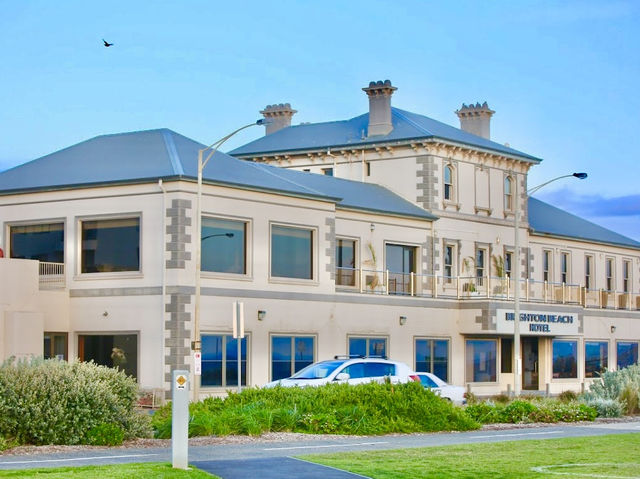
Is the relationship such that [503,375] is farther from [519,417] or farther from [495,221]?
[519,417]

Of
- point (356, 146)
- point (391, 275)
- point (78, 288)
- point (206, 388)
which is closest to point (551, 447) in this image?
point (206, 388)

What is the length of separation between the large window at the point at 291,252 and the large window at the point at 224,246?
1.30 m

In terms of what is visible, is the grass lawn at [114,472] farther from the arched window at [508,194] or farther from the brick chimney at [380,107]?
the arched window at [508,194]

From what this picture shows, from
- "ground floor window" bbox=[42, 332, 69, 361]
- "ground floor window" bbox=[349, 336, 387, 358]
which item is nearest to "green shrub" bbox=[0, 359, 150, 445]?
"ground floor window" bbox=[42, 332, 69, 361]

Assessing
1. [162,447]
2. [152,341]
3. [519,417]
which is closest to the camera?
[162,447]

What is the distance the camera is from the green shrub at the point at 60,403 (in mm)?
21562

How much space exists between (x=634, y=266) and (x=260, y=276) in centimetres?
3123

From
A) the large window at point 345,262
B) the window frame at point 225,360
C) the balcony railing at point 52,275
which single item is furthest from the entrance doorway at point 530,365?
the balcony railing at point 52,275

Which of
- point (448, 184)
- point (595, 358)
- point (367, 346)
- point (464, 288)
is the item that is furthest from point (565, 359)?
point (367, 346)

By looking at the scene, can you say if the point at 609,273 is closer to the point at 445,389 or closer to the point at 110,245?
the point at 445,389

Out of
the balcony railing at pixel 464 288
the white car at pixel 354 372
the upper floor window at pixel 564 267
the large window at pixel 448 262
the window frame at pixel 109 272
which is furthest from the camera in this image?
the upper floor window at pixel 564 267

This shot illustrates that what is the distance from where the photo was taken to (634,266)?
6588 cm

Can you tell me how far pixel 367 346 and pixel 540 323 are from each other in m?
9.72

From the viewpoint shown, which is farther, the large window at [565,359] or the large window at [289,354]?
the large window at [565,359]
